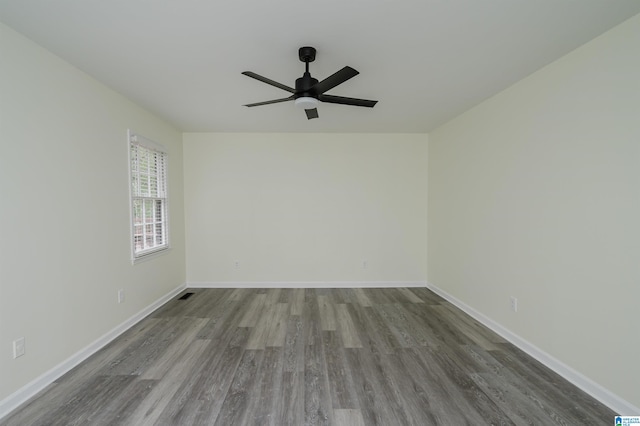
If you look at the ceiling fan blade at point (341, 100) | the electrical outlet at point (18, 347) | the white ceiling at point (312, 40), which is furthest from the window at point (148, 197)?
the ceiling fan blade at point (341, 100)

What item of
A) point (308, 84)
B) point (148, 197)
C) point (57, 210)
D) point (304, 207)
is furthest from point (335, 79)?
point (148, 197)

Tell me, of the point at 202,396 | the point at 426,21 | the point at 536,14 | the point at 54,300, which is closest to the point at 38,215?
the point at 54,300

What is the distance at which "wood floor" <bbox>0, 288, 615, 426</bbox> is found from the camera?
5.30 feet

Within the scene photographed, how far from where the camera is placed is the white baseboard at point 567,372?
1.63 metres

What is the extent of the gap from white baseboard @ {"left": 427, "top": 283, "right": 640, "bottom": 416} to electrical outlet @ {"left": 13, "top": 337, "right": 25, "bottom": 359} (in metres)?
4.05

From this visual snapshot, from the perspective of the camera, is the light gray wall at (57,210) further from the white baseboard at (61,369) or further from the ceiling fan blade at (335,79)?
the ceiling fan blade at (335,79)

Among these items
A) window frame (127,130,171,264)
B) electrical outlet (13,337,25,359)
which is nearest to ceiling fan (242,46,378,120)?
window frame (127,130,171,264)

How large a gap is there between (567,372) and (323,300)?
2521 mm

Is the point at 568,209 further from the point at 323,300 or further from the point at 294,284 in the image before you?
the point at 294,284

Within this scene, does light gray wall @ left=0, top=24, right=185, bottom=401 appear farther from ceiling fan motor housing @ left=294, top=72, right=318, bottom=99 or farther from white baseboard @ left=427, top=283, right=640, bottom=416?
white baseboard @ left=427, top=283, right=640, bottom=416

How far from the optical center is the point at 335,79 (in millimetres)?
1744

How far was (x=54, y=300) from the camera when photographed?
197 cm

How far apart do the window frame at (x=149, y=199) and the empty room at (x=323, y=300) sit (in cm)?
3

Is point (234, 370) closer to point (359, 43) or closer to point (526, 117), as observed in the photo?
point (359, 43)
